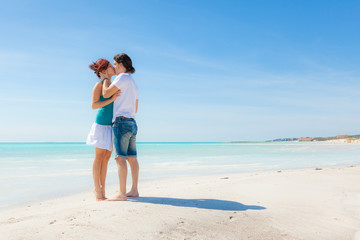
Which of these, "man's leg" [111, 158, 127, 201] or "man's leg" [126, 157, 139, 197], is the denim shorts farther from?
"man's leg" [126, 157, 139, 197]

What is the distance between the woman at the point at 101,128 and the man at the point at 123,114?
10cm

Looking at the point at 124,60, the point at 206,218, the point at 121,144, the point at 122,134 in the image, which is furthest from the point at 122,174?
the point at 124,60

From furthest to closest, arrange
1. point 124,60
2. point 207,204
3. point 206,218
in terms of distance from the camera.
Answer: point 124,60, point 207,204, point 206,218

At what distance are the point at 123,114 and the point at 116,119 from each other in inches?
4.3

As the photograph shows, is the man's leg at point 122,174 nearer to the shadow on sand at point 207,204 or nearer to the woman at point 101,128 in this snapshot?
the shadow on sand at point 207,204

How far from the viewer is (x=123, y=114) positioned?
141 inches

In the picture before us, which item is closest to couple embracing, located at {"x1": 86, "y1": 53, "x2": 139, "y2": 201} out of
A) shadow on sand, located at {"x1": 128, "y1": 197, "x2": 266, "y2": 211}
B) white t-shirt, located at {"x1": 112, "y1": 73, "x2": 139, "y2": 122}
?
white t-shirt, located at {"x1": 112, "y1": 73, "x2": 139, "y2": 122}

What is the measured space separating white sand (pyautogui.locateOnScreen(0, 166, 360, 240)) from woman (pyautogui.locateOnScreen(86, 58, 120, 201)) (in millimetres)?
664

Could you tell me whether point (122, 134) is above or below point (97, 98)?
below

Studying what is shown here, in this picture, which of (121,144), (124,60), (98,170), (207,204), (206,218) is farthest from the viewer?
(98,170)

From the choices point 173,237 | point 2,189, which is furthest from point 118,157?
point 2,189

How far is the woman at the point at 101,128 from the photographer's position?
3701mm

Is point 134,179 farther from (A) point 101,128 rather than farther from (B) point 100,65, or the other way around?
(B) point 100,65

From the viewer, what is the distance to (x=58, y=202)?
4.19m
